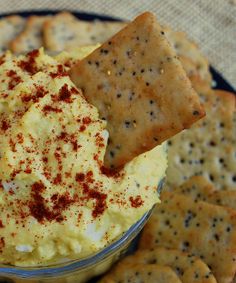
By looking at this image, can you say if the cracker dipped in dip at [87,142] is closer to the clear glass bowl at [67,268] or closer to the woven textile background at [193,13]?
the clear glass bowl at [67,268]

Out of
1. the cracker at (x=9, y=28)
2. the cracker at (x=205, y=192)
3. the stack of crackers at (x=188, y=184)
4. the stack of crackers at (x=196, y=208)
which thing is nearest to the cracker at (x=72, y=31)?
the stack of crackers at (x=188, y=184)

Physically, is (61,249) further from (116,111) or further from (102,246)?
(116,111)

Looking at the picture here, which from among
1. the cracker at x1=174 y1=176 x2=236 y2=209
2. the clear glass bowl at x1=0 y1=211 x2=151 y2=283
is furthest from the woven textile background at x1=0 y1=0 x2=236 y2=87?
the clear glass bowl at x1=0 y1=211 x2=151 y2=283

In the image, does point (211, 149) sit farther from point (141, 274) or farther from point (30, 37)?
point (30, 37)

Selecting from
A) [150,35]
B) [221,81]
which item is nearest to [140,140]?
[150,35]

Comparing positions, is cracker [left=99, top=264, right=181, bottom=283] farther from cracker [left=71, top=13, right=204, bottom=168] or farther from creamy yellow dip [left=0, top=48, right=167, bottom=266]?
cracker [left=71, top=13, right=204, bottom=168]

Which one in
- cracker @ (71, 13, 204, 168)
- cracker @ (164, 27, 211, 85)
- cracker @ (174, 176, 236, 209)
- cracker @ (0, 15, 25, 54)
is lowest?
cracker @ (174, 176, 236, 209)

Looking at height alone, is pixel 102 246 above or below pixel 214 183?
above
